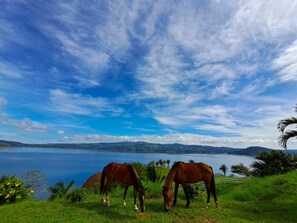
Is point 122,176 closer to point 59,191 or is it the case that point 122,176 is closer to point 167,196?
point 167,196

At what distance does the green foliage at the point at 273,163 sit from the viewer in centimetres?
2242

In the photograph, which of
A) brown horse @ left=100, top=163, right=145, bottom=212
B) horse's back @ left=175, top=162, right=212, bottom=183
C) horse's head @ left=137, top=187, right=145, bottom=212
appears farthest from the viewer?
horse's back @ left=175, top=162, right=212, bottom=183

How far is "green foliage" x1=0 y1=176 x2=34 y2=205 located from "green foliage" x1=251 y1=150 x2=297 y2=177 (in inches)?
806

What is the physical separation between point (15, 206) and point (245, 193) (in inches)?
488

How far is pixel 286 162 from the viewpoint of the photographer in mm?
22812

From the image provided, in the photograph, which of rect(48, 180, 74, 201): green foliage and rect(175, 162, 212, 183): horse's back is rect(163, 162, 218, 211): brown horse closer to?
rect(175, 162, 212, 183): horse's back

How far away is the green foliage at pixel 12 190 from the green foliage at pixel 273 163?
20466mm

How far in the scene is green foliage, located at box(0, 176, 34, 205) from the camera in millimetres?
11117

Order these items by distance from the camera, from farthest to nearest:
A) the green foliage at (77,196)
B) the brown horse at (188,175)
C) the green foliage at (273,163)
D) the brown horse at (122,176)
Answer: the green foliage at (273,163)
the green foliage at (77,196)
the brown horse at (188,175)
the brown horse at (122,176)

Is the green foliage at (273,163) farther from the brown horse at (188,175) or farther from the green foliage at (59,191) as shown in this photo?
the green foliage at (59,191)

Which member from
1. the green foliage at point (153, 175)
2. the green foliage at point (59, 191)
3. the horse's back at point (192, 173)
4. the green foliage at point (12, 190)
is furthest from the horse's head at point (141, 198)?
the green foliage at point (153, 175)

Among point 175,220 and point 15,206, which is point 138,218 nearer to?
point 175,220

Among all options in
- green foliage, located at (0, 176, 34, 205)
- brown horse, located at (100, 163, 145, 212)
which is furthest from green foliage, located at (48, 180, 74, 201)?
brown horse, located at (100, 163, 145, 212)

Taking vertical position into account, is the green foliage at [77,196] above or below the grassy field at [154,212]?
above
